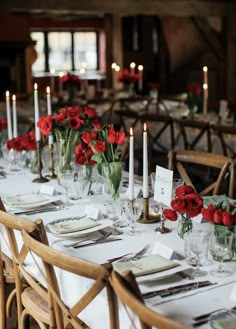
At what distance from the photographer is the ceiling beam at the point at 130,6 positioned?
8.09m

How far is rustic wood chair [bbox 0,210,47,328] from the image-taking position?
6.82 feet

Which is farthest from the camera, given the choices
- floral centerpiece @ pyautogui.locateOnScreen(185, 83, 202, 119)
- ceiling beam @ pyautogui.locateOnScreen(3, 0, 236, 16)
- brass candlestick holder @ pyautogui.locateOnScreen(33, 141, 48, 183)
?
ceiling beam @ pyautogui.locateOnScreen(3, 0, 236, 16)

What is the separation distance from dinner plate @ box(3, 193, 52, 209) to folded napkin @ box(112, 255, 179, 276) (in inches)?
35.9

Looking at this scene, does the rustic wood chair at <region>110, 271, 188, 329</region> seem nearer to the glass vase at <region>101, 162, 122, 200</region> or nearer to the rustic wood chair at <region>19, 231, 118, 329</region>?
the rustic wood chair at <region>19, 231, 118, 329</region>

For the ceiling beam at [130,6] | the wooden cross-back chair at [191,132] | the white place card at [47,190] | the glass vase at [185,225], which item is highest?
the ceiling beam at [130,6]

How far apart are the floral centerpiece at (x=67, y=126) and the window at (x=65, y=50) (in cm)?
1010

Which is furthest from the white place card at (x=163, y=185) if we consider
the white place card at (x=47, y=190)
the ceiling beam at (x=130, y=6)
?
the ceiling beam at (x=130, y=6)

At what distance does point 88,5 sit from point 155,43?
17.0ft

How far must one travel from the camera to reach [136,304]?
1454 mm

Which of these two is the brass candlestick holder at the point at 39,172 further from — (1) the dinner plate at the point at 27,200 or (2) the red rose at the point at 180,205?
(2) the red rose at the point at 180,205

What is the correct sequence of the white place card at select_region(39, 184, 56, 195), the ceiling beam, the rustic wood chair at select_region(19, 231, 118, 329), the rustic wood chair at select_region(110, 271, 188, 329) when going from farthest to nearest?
1. the ceiling beam
2. the white place card at select_region(39, 184, 56, 195)
3. the rustic wood chair at select_region(19, 231, 118, 329)
4. the rustic wood chair at select_region(110, 271, 188, 329)

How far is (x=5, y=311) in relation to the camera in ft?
9.25

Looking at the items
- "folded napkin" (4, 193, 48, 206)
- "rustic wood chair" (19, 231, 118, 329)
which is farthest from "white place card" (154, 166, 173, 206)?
"folded napkin" (4, 193, 48, 206)

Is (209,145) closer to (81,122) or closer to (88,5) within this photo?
(81,122)
